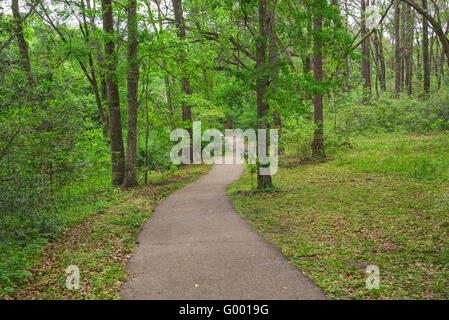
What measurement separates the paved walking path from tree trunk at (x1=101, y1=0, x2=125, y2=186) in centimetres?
572

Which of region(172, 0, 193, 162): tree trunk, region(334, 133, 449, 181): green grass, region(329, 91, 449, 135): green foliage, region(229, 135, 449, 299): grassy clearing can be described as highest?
region(172, 0, 193, 162): tree trunk

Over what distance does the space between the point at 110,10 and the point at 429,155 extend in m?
13.7

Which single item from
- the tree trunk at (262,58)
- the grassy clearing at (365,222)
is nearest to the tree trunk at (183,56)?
the tree trunk at (262,58)

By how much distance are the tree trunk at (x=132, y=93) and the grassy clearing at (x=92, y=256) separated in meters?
3.01

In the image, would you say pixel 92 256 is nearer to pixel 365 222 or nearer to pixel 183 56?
pixel 365 222

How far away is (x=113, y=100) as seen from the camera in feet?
43.7

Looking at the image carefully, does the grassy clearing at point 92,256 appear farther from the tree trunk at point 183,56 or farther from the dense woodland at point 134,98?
the tree trunk at point 183,56

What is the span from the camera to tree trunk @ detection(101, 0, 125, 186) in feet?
40.4

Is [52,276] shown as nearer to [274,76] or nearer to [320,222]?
[320,222]

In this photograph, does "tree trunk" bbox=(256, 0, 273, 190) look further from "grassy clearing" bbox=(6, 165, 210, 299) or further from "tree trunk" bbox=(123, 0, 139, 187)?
"grassy clearing" bbox=(6, 165, 210, 299)

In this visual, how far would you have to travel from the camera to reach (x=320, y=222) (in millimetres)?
7434

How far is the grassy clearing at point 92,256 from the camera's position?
15.2 ft

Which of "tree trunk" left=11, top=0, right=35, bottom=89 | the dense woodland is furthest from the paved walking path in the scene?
"tree trunk" left=11, top=0, right=35, bottom=89

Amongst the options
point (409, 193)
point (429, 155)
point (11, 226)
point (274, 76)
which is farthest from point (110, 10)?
point (429, 155)
